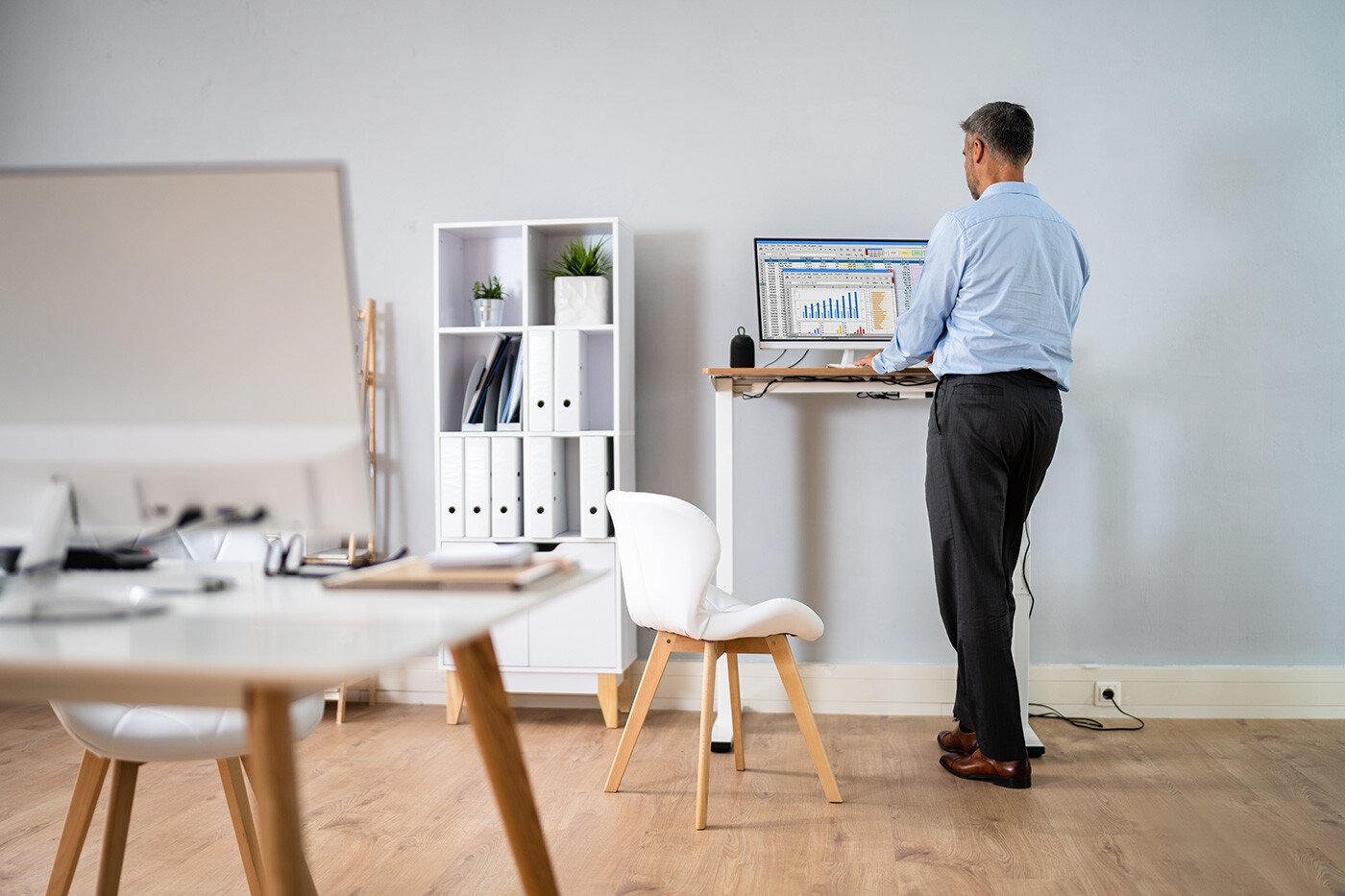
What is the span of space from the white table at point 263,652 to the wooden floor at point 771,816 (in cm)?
113

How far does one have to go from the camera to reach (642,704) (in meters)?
2.45

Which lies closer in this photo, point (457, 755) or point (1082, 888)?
point (1082, 888)

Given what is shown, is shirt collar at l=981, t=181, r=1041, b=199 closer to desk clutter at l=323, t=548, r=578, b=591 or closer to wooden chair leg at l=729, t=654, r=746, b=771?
wooden chair leg at l=729, t=654, r=746, b=771

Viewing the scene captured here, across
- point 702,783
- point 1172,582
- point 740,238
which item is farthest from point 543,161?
point 1172,582

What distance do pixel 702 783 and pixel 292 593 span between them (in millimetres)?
1348

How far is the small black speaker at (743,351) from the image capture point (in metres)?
3.07

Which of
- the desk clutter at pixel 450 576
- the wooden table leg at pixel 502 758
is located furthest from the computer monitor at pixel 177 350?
the wooden table leg at pixel 502 758

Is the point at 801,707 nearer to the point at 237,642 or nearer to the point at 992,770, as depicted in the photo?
the point at 992,770

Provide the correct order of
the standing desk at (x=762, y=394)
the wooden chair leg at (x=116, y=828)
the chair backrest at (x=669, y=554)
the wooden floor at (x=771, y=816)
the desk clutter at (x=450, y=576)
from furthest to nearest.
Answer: the standing desk at (x=762, y=394), the chair backrest at (x=669, y=554), the wooden floor at (x=771, y=816), the wooden chair leg at (x=116, y=828), the desk clutter at (x=450, y=576)

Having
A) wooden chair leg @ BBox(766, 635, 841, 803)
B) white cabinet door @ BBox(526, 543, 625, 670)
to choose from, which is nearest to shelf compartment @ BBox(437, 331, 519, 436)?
white cabinet door @ BBox(526, 543, 625, 670)

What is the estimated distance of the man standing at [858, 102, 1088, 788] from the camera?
250 centimetres

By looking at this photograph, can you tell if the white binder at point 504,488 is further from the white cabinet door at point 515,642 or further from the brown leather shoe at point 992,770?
the brown leather shoe at point 992,770

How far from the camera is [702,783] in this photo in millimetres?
2246

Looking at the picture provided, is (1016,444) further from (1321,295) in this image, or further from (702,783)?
(1321,295)
